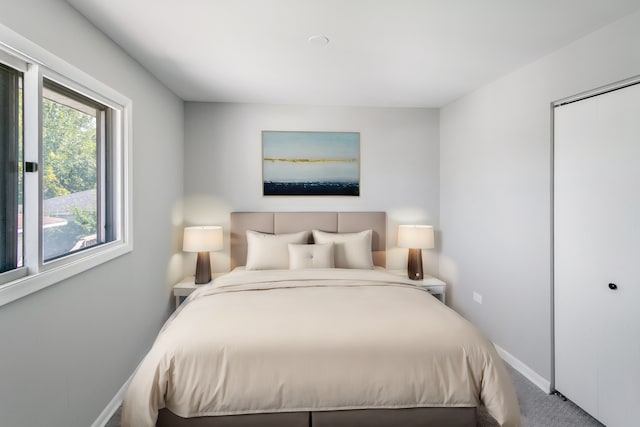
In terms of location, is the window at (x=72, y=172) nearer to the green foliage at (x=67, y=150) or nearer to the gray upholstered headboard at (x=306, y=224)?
the green foliage at (x=67, y=150)

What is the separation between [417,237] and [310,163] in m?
1.43

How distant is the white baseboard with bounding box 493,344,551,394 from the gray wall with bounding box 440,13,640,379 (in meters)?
0.05

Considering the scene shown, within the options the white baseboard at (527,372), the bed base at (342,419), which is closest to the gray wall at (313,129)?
the white baseboard at (527,372)

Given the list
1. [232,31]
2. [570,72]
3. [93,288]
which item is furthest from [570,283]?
[93,288]

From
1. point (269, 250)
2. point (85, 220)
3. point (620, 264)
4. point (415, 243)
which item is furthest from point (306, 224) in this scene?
point (620, 264)

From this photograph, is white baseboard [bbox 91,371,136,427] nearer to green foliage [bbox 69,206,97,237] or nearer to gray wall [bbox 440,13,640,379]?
green foliage [bbox 69,206,97,237]

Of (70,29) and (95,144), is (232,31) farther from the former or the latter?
(95,144)

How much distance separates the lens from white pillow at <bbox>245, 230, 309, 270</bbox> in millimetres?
3564

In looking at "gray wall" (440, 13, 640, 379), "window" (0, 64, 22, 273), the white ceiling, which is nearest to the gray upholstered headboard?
"gray wall" (440, 13, 640, 379)

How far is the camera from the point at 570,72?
2.38 m

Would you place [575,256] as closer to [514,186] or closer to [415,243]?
[514,186]

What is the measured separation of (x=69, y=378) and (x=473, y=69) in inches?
135

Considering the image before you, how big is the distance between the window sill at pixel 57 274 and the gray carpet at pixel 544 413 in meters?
1.03

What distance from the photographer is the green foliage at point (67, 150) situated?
1.82 metres
